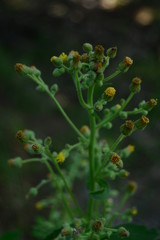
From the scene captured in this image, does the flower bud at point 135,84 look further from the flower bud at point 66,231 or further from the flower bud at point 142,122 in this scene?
the flower bud at point 66,231

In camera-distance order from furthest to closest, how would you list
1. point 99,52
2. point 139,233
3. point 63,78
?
point 63,78
point 139,233
point 99,52

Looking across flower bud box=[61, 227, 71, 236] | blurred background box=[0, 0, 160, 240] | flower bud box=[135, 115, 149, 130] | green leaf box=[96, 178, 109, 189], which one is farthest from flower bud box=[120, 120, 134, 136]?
blurred background box=[0, 0, 160, 240]

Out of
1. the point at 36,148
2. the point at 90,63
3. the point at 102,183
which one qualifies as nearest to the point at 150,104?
the point at 90,63

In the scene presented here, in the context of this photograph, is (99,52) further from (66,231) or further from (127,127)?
(66,231)

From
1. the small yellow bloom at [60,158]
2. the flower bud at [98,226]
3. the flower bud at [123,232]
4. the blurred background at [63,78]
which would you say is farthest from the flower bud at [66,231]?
the blurred background at [63,78]

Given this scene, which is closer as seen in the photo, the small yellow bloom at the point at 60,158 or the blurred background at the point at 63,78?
the small yellow bloom at the point at 60,158

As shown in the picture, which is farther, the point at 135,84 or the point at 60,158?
the point at 60,158

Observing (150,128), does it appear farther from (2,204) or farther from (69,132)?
(2,204)

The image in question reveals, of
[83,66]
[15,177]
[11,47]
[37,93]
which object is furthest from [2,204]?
[11,47]
